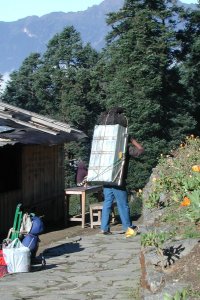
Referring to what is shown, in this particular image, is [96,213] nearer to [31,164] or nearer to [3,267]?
[31,164]

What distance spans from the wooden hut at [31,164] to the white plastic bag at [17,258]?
314 cm

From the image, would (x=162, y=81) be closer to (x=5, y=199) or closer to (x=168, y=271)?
(x=5, y=199)

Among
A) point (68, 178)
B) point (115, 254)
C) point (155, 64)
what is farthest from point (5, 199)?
point (68, 178)

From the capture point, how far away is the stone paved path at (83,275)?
290 inches

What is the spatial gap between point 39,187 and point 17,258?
6572 millimetres

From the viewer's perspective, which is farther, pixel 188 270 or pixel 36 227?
pixel 36 227

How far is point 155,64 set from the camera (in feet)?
97.3

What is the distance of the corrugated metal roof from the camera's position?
40.4 ft

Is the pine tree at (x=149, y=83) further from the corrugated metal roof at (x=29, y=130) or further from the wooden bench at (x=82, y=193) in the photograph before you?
the wooden bench at (x=82, y=193)

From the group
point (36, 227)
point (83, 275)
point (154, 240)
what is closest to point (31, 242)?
point (36, 227)

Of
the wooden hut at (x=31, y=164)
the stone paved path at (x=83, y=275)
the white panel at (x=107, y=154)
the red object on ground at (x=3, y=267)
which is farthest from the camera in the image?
the wooden hut at (x=31, y=164)

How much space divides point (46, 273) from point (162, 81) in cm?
2221

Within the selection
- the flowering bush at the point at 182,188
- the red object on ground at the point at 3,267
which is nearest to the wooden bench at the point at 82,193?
the flowering bush at the point at 182,188

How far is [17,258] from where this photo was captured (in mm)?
8703
